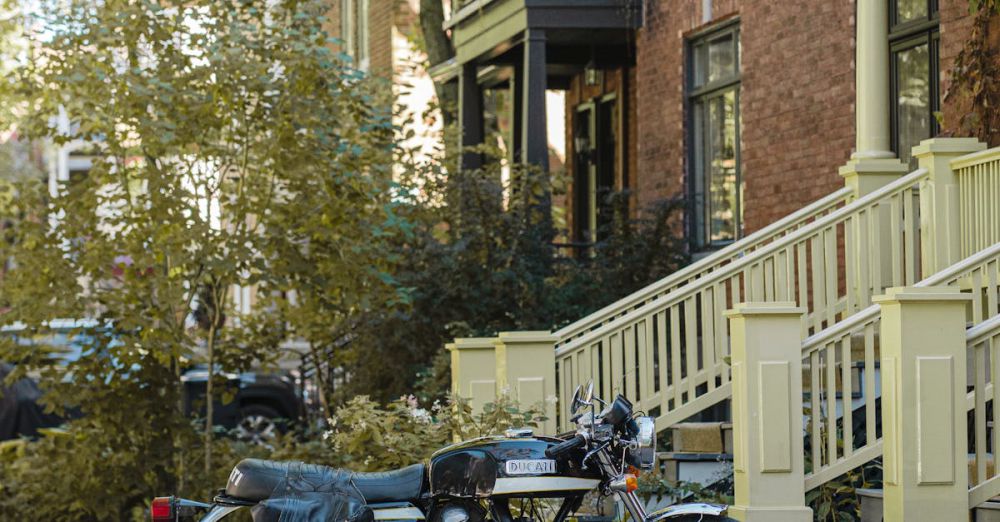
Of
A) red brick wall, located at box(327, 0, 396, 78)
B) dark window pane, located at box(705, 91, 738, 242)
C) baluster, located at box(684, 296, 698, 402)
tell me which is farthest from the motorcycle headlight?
red brick wall, located at box(327, 0, 396, 78)

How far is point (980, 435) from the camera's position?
733 cm

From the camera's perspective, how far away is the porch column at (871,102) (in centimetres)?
1052

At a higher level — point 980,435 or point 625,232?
point 625,232

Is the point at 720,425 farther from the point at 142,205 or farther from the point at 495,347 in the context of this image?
the point at 142,205

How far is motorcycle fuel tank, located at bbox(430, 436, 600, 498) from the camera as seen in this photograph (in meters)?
6.00

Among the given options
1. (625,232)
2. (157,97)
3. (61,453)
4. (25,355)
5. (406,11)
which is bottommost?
(61,453)

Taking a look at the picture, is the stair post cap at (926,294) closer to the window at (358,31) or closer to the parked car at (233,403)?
the parked car at (233,403)

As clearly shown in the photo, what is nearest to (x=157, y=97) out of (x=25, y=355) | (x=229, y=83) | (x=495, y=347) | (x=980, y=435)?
(x=229, y=83)

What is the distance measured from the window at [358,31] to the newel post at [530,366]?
50.7 feet

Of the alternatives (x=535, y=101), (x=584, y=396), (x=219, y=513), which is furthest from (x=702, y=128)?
(x=219, y=513)

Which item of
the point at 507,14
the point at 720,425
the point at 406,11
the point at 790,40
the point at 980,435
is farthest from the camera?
the point at 406,11

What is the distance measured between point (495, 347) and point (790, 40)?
4.43 m

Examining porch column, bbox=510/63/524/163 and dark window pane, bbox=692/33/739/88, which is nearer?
dark window pane, bbox=692/33/739/88

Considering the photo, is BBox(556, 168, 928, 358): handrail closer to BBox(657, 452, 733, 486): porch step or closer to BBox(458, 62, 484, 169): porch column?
BBox(657, 452, 733, 486): porch step
